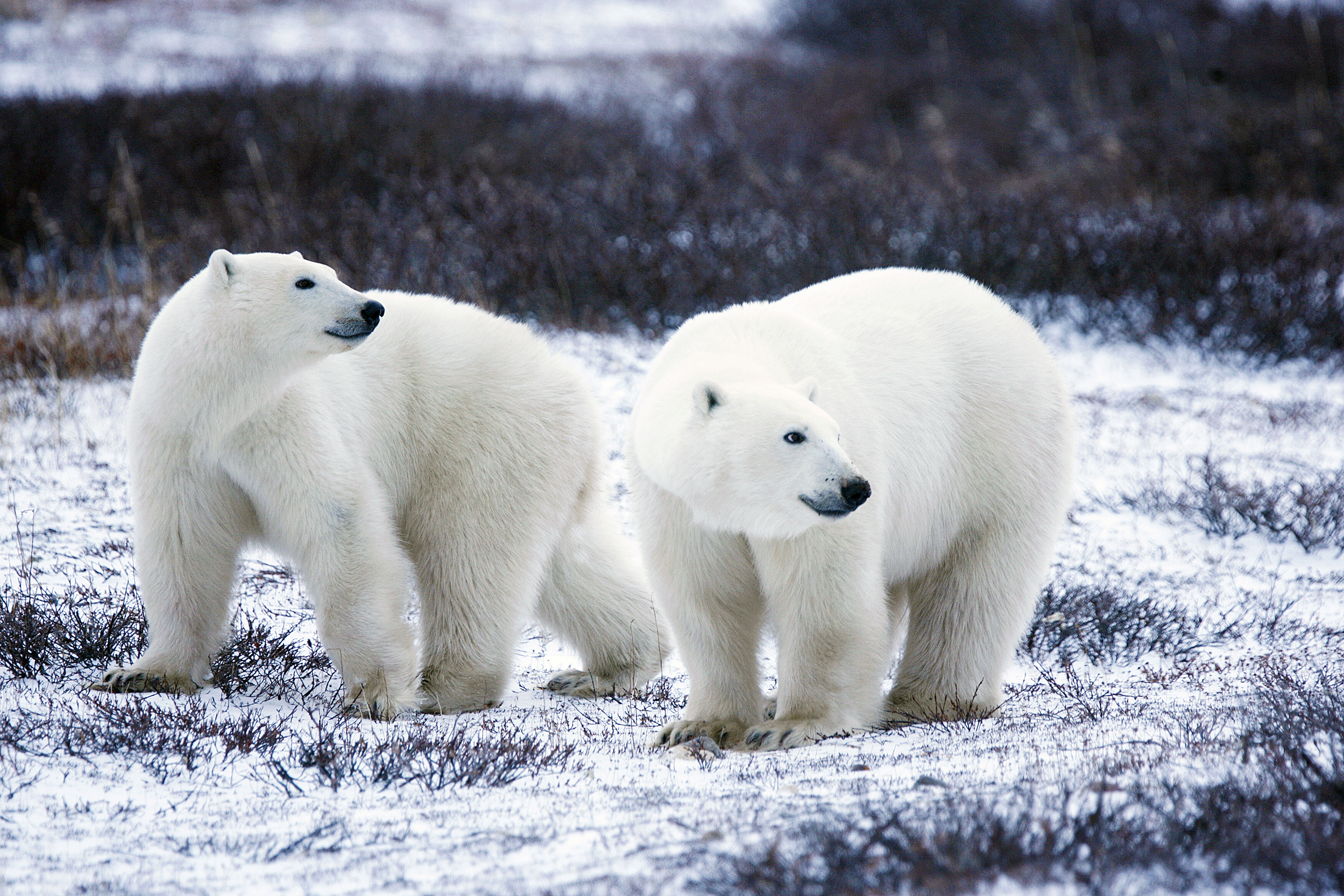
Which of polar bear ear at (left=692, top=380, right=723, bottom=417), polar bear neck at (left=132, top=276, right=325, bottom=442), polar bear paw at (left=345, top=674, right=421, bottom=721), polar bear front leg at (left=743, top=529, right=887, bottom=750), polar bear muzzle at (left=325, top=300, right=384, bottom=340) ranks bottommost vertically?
polar bear paw at (left=345, top=674, right=421, bottom=721)

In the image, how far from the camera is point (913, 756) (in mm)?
2676

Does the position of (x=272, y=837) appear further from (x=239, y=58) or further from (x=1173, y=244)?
(x=239, y=58)

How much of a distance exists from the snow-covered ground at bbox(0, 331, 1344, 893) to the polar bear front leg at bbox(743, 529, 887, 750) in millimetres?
91

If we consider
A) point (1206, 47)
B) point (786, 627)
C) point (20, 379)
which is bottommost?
point (20, 379)

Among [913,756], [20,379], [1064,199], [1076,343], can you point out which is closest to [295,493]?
[913,756]

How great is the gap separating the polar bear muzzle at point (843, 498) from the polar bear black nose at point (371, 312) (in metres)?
1.12

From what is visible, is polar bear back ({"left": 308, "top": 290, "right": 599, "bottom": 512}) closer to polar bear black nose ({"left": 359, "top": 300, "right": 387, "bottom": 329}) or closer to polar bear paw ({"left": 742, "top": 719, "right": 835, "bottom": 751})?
polar bear black nose ({"left": 359, "top": 300, "right": 387, "bottom": 329})

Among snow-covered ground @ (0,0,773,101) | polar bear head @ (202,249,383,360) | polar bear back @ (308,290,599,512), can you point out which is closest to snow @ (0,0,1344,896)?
polar bear back @ (308,290,599,512)

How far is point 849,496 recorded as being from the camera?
2439mm

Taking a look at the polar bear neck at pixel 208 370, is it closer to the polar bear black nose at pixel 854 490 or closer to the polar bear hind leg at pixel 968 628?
the polar bear black nose at pixel 854 490

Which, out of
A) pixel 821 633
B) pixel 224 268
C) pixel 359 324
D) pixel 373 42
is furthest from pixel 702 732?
pixel 373 42

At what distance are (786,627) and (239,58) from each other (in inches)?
597

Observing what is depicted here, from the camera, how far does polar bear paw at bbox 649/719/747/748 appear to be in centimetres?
293

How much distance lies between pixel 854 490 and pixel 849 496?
0.05ft
